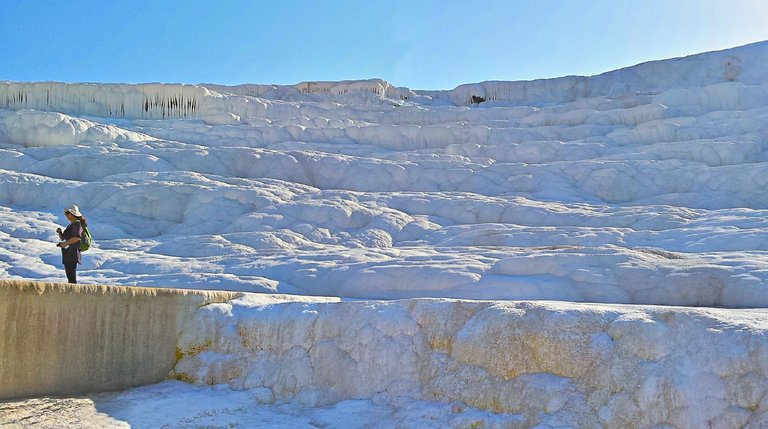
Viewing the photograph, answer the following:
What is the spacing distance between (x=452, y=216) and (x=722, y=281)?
695cm

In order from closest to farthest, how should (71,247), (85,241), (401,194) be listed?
(71,247) < (85,241) < (401,194)

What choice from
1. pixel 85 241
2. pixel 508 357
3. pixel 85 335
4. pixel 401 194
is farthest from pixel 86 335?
pixel 401 194

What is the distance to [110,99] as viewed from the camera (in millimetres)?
27312

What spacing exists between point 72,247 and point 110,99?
862 inches

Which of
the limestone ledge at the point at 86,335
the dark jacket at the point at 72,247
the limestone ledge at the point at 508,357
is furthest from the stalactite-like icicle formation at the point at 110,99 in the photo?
the limestone ledge at the point at 508,357

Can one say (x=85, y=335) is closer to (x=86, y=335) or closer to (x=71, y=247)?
(x=86, y=335)

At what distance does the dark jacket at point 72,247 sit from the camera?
7.44 metres

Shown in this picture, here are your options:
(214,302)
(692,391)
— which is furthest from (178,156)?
(692,391)

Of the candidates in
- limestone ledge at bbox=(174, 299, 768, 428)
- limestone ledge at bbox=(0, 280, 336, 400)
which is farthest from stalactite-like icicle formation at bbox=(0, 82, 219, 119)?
limestone ledge at bbox=(174, 299, 768, 428)

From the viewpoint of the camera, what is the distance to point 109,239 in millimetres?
12297

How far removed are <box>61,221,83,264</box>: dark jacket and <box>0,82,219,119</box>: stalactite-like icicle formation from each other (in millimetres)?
19623

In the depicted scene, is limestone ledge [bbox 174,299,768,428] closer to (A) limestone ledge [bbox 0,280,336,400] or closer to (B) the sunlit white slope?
(A) limestone ledge [bbox 0,280,336,400]

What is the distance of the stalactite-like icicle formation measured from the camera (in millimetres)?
26641

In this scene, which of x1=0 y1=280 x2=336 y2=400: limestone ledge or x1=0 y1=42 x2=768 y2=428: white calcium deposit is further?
x1=0 y1=280 x2=336 y2=400: limestone ledge
